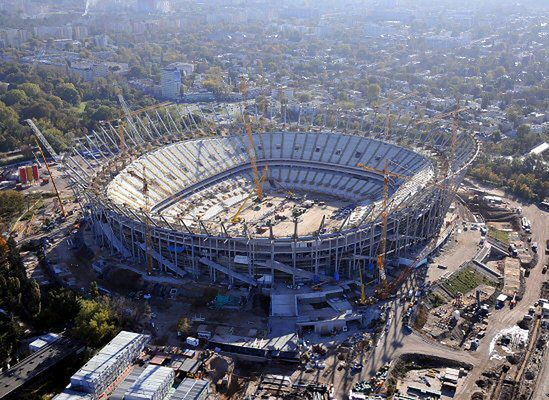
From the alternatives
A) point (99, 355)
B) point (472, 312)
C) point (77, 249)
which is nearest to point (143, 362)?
point (99, 355)

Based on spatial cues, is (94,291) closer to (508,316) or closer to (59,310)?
(59,310)

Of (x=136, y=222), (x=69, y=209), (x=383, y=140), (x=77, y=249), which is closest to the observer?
(x=136, y=222)

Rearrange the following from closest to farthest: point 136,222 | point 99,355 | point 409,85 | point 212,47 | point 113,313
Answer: point 99,355
point 113,313
point 136,222
point 409,85
point 212,47

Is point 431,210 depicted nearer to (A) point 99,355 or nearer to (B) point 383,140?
(B) point 383,140

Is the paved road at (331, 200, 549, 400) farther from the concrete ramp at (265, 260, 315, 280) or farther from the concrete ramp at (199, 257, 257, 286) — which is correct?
the concrete ramp at (199, 257, 257, 286)

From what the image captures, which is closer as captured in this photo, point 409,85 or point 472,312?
point 472,312

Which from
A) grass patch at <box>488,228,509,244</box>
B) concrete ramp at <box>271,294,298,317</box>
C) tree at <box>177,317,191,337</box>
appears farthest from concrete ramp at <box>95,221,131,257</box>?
grass patch at <box>488,228,509,244</box>

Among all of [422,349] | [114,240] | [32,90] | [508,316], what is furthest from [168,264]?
[32,90]

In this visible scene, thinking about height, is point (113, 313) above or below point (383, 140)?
below
